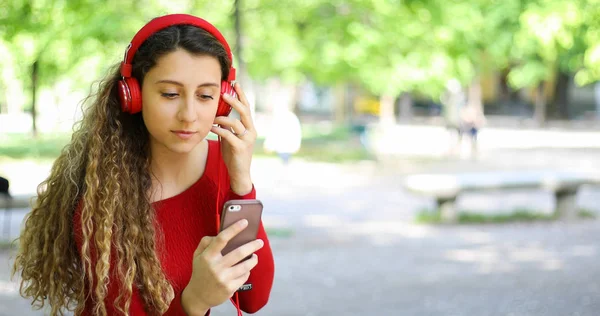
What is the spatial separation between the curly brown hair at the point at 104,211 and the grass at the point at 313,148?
63.3ft

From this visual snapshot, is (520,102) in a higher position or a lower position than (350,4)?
lower

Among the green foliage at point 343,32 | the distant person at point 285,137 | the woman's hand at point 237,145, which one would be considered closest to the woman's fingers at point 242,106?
the woman's hand at point 237,145

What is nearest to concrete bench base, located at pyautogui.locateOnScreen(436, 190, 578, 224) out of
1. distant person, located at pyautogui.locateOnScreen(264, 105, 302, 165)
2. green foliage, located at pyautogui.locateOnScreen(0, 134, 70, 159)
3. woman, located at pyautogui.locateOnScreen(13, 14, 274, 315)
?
distant person, located at pyautogui.locateOnScreen(264, 105, 302, 165)

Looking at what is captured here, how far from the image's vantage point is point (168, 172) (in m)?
1.95

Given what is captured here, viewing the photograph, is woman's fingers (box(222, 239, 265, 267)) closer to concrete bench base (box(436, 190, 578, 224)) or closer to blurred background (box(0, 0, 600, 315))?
blurred background (box(0, 0, 600, 315))

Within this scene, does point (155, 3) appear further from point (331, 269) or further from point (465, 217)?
point (331, 269)

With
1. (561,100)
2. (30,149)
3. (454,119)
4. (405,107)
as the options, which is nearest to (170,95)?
(30,149)

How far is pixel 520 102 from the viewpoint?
51625 millimetres

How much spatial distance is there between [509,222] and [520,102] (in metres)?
41.6

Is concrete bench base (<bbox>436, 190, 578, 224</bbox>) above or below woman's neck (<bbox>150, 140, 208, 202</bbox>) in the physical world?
below

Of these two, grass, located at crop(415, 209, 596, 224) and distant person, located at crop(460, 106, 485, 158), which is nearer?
grass, located at crop(415, 209, 596, 224)

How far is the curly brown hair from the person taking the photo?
1.81 m

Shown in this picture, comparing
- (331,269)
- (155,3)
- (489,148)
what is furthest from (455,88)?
(331,269)

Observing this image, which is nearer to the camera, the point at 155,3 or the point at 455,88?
the point at 155,3
